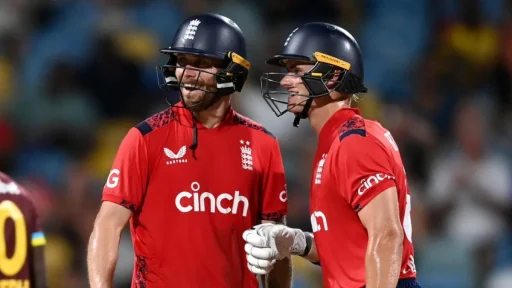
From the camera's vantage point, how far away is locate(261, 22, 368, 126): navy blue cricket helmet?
491 centimetres

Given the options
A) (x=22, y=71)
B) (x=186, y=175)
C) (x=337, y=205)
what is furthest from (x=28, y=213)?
(x=22, y=71)

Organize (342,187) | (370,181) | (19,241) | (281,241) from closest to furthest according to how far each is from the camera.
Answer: (19,241)
(370,181)
(342,187)
(281,241)

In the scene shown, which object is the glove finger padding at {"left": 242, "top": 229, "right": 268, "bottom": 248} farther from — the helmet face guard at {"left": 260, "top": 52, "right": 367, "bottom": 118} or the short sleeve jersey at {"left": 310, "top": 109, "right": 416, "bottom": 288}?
the helmet face guard at {"left": 260, "top": 52, "right": 367, "bottom": 118}

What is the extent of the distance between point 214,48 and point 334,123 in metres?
0.72

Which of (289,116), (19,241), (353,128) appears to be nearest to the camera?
(19,241)

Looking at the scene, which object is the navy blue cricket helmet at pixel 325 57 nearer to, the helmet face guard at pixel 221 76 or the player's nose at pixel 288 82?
the player's nose at pixel 288 82

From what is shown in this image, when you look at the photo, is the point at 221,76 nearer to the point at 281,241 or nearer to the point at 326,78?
the point at 326,78

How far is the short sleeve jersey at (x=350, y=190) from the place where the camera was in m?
4.50

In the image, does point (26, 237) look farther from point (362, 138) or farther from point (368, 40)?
point (368, 40)

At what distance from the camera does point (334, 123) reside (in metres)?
4.89

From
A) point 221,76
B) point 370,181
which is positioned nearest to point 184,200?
point 221,76

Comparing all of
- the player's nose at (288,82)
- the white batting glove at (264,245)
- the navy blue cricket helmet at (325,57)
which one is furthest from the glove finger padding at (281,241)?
the player's nose at (288,82)

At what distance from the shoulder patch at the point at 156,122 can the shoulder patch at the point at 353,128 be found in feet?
3.00

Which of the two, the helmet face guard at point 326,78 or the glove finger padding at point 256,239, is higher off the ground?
the helmet face guard at point 326,78
